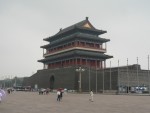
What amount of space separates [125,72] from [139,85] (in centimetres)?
531

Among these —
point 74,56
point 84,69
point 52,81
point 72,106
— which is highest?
point 74,56

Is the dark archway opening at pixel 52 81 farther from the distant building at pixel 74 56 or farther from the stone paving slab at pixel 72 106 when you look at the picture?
the stone paving slab at pixel 72 106

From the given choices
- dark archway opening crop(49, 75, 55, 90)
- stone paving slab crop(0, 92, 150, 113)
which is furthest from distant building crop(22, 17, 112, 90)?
stone paving slab crop(0, 92, 150, 113)

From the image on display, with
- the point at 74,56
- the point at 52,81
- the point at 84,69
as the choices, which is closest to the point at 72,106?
the point at 84,69

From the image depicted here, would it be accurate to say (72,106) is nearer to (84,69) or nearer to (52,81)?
(84,69)

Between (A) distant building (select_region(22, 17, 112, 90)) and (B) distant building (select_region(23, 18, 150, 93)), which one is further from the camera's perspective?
(A) distant building (select_region(22, 17, 112, 90))

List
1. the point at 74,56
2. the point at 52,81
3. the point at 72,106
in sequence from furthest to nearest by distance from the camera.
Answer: the point at 52,81, the point at 74,56, the point at 72,106

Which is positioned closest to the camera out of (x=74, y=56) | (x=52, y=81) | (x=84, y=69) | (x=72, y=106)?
(x=72, y=106)

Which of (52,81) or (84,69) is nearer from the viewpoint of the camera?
(84,69)

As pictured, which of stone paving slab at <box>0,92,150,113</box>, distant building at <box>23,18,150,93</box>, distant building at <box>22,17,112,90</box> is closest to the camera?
stone paving slab at <box>0,92,150,113</box>

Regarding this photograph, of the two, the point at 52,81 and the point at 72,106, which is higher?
the point at 52,81

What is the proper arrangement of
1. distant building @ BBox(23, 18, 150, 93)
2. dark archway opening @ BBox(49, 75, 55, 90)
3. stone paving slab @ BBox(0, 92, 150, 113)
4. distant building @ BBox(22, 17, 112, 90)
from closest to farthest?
stone paving slab @ BBox(0, 92, 150, 113) → distant building @ BBox(23, 18, 150, 93) → distant building @ BBox(22, 17, 112, 90) → dark archway opening @ BBox(49, 75, 55, 90)

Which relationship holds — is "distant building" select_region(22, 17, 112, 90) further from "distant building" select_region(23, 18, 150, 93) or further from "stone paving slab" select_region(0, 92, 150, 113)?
"stone paving slab" select_region(0, 92, 150, 113)

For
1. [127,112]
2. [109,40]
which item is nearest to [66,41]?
[109,40]
